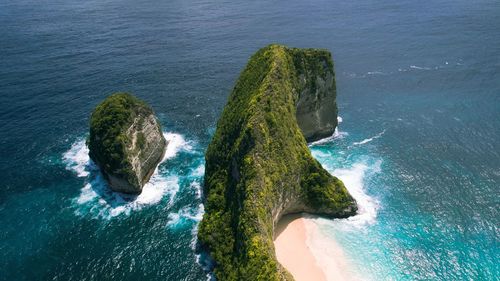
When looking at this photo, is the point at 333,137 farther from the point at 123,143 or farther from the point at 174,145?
the point at 123,143

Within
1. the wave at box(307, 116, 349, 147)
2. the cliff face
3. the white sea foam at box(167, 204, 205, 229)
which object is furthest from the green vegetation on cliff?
the wave at box(307, 116, 349, 147)

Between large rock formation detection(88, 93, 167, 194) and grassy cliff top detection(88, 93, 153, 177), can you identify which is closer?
grassy cliff top detection(88, 93, 153, 177)

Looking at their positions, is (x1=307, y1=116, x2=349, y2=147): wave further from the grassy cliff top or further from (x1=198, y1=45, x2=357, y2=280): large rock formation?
the grassy cliff top

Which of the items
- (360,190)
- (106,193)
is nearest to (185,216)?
(106,193)

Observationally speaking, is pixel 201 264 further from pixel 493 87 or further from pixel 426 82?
pixel 493 87

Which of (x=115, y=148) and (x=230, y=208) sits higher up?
(x=115, y=148)

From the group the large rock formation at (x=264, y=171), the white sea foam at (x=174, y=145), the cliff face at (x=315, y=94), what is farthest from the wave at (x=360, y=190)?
the white sea foam at (x=174, y=145)

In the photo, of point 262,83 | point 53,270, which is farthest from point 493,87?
point 53,270
